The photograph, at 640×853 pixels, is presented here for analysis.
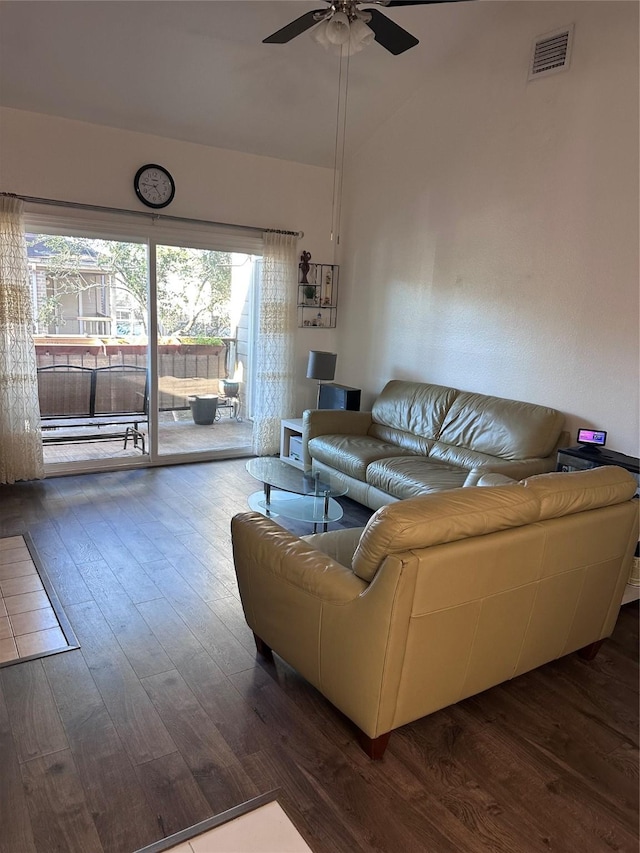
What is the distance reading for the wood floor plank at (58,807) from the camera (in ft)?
5.17

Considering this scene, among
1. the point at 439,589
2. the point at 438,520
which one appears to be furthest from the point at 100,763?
the point at 438,520

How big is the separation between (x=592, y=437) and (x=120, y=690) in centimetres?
278

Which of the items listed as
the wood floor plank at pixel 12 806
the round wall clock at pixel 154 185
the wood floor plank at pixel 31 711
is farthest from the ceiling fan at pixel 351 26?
the wood floor plank at pixel 12 806

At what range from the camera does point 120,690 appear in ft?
7.20

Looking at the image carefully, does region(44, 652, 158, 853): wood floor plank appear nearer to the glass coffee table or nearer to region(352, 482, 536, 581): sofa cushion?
region(352, 482, 536, 581): sofa cushion

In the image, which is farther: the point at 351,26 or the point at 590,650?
the point at 351,26

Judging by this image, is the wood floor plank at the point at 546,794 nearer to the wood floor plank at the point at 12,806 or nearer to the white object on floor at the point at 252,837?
the white object on floor at the point at 252,837

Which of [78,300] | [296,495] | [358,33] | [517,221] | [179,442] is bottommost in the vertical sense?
[179,442]

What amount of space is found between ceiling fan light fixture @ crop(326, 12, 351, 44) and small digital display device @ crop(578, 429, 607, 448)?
8.19 feet

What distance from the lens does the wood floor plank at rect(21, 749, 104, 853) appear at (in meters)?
1.58

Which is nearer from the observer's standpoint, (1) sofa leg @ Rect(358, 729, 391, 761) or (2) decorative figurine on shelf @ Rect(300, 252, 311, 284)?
(1) sofa leg @ Rect(358, 729, 391, 761)

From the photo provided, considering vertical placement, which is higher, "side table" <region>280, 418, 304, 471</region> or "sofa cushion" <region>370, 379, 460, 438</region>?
"sofa cushion" <region>370, 379, 460, 438</region>

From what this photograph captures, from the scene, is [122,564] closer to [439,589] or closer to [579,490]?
[439,589]

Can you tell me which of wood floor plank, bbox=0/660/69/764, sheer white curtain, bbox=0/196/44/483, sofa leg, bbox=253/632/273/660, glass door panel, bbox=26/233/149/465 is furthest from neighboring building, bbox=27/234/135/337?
sofa leg, bbox=253/632/273/660
